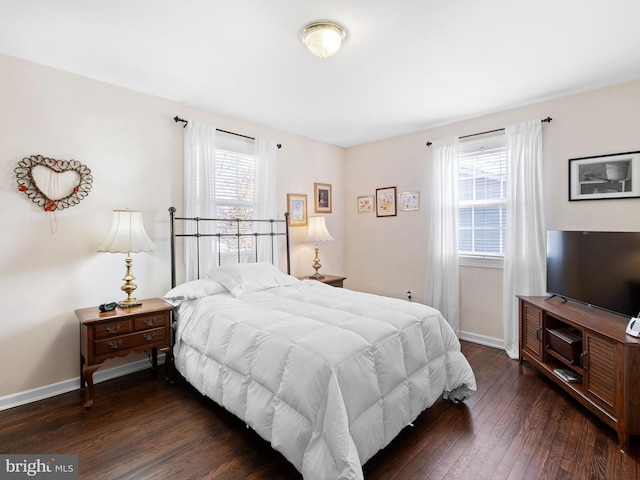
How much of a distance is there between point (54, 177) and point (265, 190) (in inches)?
75.3

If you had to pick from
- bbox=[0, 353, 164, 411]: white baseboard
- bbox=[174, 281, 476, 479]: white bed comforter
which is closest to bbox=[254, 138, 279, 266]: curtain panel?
bbox=[174, 281, 476, 479]: white bed comforter

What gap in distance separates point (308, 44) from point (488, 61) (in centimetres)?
141

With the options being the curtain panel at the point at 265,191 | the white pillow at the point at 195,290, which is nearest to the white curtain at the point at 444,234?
the curtain panel at the point at 265,191

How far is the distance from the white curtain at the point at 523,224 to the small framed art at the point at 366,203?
175cm

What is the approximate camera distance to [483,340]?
139 inches

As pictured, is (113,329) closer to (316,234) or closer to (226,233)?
(226,233)

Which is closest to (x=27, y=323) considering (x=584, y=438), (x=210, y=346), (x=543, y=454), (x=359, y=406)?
(x=210, y=346)

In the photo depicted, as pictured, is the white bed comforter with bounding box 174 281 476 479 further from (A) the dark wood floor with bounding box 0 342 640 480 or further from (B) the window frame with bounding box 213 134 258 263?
(B) the window frame with bounding box 213 134 258 263

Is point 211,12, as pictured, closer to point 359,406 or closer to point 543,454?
point 359,406

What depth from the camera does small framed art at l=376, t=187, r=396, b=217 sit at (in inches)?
169

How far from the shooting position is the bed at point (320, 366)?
150 cm

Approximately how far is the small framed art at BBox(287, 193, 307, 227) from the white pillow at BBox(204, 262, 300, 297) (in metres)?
1.04

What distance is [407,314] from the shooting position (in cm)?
215

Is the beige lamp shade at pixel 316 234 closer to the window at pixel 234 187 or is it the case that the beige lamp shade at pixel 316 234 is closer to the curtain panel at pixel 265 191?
the curtain panel at pixel 265 191
